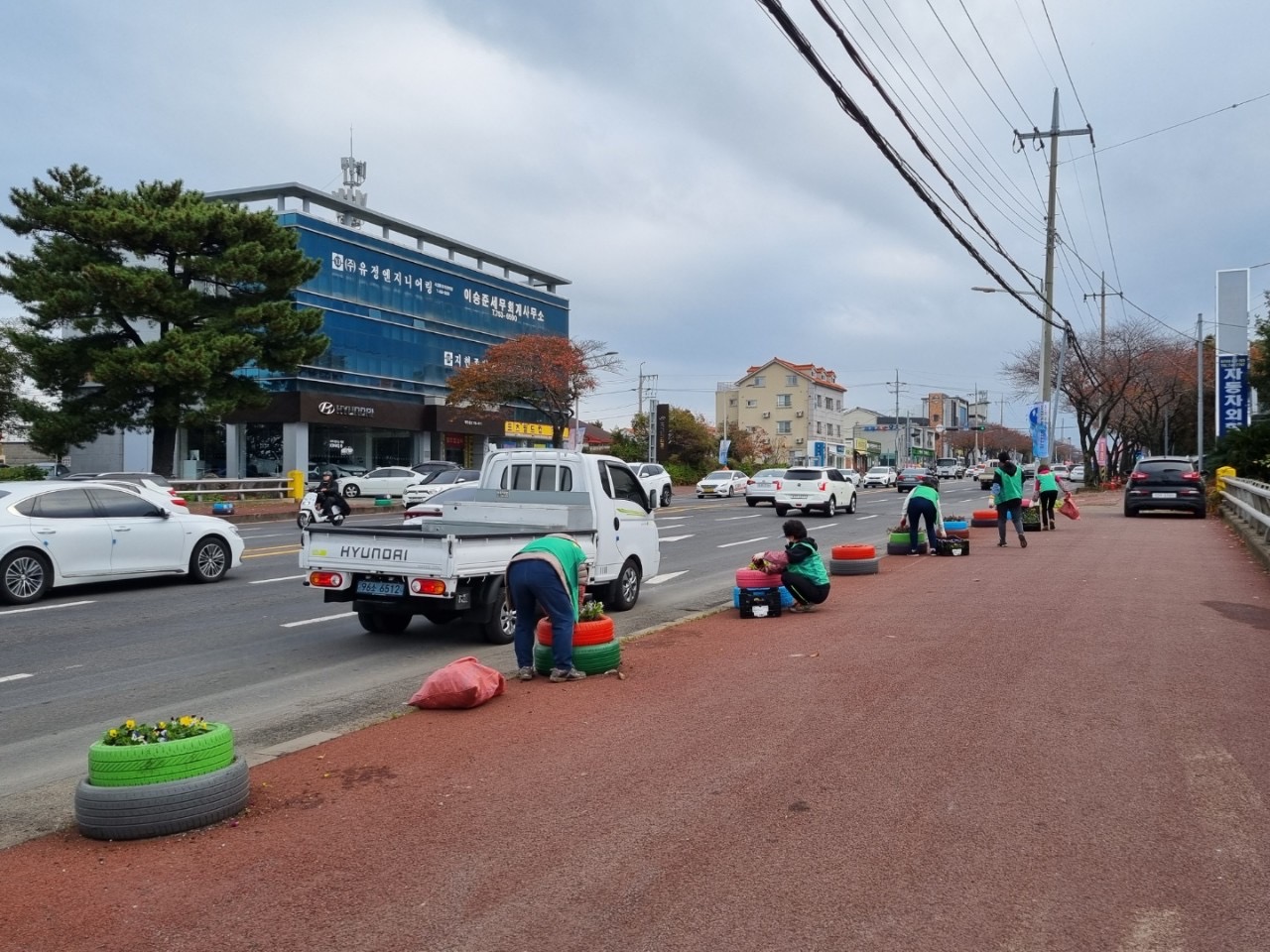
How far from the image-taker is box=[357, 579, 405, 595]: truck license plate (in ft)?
32.1

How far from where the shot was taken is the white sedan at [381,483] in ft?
129

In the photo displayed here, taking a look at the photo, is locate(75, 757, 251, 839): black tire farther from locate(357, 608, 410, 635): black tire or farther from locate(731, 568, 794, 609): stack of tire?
locate(731, 568, 794, 609): stack of tire

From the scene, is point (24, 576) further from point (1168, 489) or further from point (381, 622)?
point (1168, 489)

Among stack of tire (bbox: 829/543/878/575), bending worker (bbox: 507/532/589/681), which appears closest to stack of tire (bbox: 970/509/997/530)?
stack of tire (bbox: 829/543/878/575)

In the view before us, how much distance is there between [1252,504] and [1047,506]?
415cm

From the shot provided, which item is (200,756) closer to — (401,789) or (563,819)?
(401,789)

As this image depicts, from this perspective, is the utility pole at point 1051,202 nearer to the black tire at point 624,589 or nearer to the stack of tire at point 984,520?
the stack of tire at point 984,520

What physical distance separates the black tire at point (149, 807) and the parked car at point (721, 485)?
47.0 m

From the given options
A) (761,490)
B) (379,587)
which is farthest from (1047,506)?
(379,587)

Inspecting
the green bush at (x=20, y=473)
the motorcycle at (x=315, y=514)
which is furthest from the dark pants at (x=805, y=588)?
the green bush at (x=20, y=473)

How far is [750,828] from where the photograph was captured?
4.73 m

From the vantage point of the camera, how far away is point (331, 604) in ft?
42.9

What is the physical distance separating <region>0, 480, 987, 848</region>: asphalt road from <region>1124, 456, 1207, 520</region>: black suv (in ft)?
53.9

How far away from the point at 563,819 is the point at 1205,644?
21.5 feet
